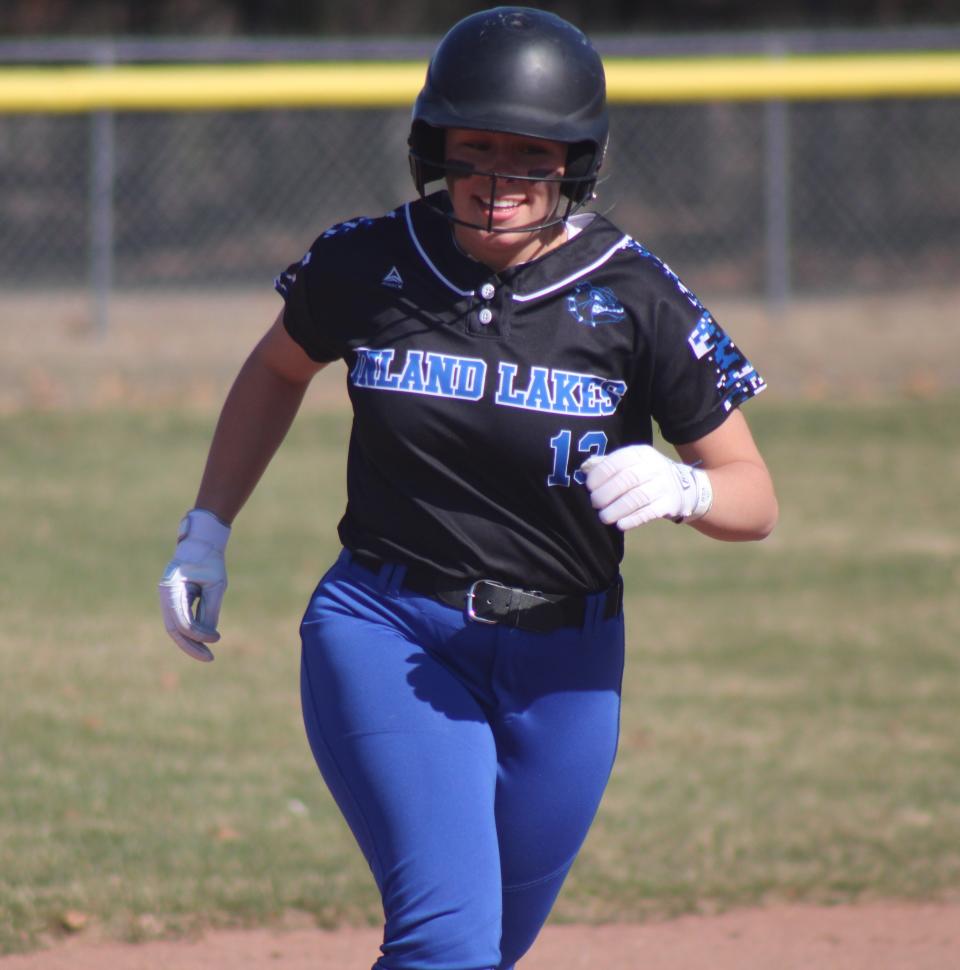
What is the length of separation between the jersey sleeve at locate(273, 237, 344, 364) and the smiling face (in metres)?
0.30

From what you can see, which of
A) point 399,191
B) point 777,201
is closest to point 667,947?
Answer: point 777,201

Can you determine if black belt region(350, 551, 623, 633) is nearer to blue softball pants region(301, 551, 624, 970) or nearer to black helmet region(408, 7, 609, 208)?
blue softball pants region(301, 551, 624, 970)

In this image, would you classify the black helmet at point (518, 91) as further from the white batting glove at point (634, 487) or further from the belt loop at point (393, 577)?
the belt loop at point (393, 577)

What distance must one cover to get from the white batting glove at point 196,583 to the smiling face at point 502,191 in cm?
81

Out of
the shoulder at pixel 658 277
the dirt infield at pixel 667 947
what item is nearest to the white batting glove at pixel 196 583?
the shoulder at pixel 658 277

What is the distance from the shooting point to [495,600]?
9.32 ft

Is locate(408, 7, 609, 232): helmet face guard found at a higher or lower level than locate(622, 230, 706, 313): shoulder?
higher

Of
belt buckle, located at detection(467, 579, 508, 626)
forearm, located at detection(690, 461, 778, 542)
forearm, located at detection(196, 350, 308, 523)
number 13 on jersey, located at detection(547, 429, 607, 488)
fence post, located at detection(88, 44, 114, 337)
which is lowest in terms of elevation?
belt buckle, located at detection(467, 579, 508, 626)

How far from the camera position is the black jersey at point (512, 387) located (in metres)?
2.81

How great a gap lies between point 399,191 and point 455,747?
1000 cm

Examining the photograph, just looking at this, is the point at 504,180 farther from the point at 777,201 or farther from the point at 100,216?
the point at 777,201

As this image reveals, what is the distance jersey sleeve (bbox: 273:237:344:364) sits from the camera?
2982 millimetres

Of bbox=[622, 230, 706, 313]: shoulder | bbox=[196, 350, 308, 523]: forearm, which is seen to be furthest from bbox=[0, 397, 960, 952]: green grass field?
bbox=[622, 230, 706, 313]: shoulder

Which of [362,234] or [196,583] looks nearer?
[362,234]
